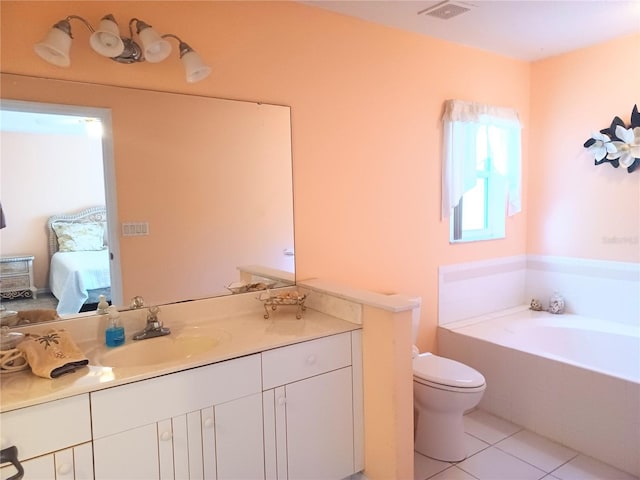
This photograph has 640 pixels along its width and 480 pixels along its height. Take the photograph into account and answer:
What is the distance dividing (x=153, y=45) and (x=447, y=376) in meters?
2.04

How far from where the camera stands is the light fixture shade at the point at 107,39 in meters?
1.64

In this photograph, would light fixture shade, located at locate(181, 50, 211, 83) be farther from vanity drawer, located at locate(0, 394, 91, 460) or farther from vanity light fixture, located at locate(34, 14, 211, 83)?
vanity drawer, located at locate(0, 394, 91, 460)

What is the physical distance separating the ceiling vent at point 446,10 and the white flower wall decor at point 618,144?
1.36 metres

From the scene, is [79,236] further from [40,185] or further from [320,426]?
[320,426]

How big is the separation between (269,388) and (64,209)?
1.08 m

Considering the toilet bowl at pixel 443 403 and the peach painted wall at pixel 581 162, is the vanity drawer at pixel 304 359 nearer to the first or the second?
the toilet bowl at pixel 443 403

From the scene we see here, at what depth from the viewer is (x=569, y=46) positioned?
3.03 metres

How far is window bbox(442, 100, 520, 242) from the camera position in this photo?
2.96 meters

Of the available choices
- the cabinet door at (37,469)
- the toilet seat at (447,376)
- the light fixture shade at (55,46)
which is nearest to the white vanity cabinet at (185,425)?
the cabinet door at (37,469)

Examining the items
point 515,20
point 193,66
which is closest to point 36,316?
point 193,66

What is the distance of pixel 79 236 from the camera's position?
1.81 metres

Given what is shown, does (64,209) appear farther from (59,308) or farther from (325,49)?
(325,49)

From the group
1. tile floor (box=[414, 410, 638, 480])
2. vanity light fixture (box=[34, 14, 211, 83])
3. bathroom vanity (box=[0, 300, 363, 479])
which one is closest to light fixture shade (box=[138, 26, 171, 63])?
vanity light fixture (box=[34, 14, 211, 83])

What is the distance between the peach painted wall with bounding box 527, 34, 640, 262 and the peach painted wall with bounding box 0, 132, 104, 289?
310 cm
